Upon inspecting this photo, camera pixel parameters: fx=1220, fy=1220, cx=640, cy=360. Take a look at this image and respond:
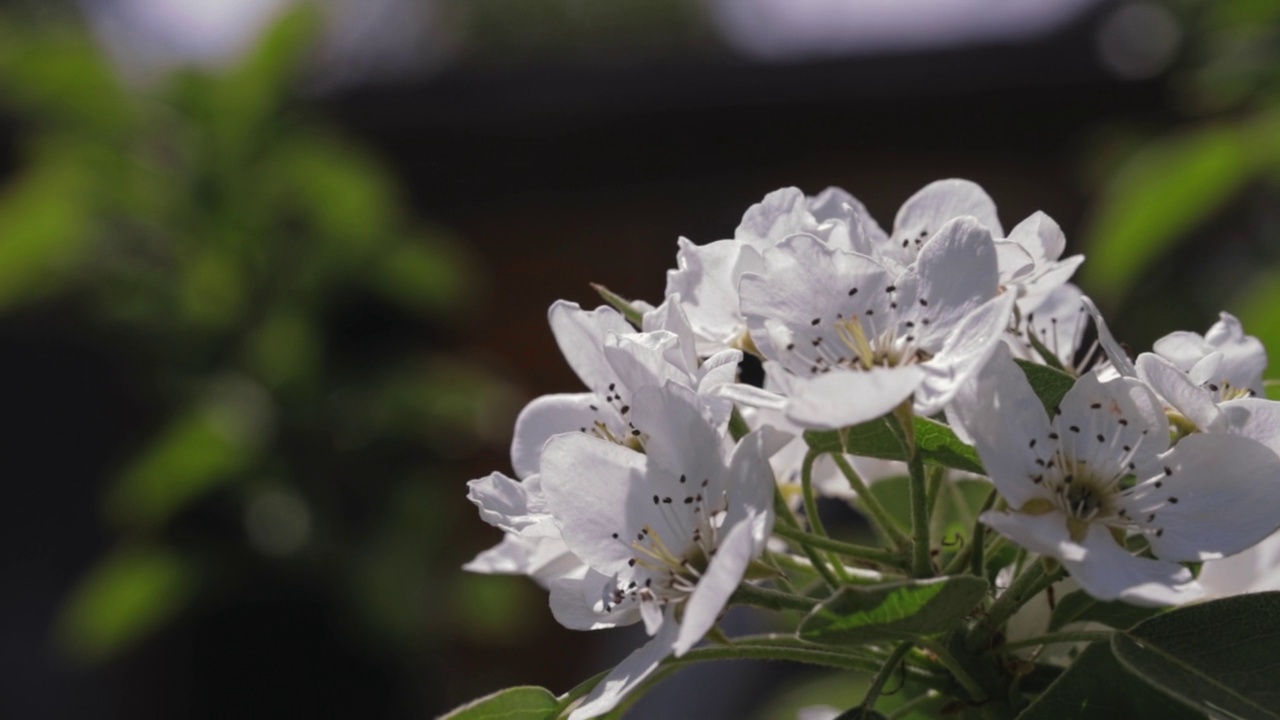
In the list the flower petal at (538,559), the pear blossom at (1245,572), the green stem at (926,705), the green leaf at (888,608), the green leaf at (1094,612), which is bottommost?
the pear blossom at (1245,572)

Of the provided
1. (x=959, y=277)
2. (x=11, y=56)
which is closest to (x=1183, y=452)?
(x=959, y=277)

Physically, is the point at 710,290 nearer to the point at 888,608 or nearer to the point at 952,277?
the point at 952,277

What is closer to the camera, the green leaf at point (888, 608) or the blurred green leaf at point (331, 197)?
the green leaf at point (888, 608)

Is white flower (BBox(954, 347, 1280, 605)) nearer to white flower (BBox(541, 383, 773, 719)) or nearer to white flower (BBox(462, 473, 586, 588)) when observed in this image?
white flower (BBox(541, 383, 773, 719))

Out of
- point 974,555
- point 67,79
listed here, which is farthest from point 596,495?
point 67,79

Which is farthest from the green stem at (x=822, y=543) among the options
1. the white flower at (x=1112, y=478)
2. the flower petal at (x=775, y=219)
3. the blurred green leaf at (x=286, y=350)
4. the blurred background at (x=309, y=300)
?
the blurred green leaf at (x=286, y=350)

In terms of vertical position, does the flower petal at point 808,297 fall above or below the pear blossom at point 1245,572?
above

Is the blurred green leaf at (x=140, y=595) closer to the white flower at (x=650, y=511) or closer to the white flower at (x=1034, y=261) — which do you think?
the white flower at (x=650, y=511)
